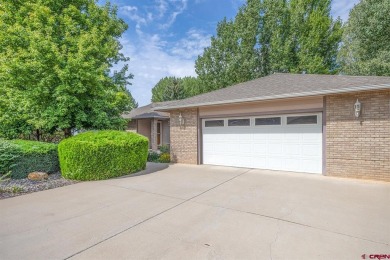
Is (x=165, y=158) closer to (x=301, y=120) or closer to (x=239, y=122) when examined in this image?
(x=239, y=122)

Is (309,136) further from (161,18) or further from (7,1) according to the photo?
(7,1)

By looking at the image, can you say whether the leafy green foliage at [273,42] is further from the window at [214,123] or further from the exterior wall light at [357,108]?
the exterior wall light at [357,108]

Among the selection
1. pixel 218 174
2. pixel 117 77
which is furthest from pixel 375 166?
pixel 117 77

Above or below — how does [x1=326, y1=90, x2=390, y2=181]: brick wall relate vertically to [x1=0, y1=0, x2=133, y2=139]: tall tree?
below

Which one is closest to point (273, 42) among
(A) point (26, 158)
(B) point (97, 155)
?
(B) point (97, 155)

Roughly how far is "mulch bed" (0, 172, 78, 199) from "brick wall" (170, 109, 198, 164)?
4558 mm

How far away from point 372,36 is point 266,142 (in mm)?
13462

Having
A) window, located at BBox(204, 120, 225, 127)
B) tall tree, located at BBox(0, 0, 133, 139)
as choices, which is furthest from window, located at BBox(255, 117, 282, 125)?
tall tree, located at BBox(0, 0, 133, 139)

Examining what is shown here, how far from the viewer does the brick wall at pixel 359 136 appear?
5977 millimetres

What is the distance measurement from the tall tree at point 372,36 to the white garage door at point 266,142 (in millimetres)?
11518

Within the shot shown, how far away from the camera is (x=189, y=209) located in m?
4.25

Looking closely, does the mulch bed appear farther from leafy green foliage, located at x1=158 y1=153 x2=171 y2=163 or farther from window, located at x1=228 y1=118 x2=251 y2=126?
window, located at x1=228 y1=118 x2=251 y2=126

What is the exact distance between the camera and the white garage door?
7.11 m

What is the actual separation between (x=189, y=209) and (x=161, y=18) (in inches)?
480
